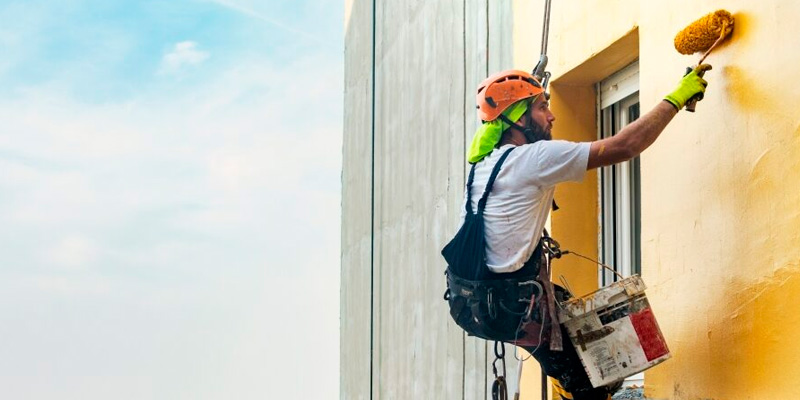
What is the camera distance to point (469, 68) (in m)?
8.13

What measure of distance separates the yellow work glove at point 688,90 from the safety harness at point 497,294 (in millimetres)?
752

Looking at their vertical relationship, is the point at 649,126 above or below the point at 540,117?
below

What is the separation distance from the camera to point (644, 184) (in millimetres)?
5281

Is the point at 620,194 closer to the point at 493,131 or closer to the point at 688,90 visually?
the point at 493,131

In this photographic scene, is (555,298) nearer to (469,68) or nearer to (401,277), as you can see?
(469,68)

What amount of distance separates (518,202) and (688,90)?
834 mm

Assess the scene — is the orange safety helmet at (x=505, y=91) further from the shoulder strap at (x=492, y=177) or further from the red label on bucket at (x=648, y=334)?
the red label on bucket at (x=648, y=334)

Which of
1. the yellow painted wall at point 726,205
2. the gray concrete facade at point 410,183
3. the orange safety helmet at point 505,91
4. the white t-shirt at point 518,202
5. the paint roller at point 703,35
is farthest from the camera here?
the gray concrete facade at point 410,183

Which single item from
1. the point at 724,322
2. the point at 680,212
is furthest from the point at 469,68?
the point at 724,322

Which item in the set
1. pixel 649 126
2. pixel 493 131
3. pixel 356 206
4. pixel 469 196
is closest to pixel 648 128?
pixel 649 126

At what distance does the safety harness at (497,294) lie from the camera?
4773 millimetres

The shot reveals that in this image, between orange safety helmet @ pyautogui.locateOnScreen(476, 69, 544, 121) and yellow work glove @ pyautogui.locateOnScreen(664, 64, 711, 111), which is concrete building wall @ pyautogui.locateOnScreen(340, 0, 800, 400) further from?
orange safety helmet @ pyautogui.locateOnScreen(476, 69, 544, 121)

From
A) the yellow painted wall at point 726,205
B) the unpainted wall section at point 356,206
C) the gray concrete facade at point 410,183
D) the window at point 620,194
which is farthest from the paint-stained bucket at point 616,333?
the unpainted wall section at point 356,206

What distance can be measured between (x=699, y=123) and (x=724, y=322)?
0.83 meters
